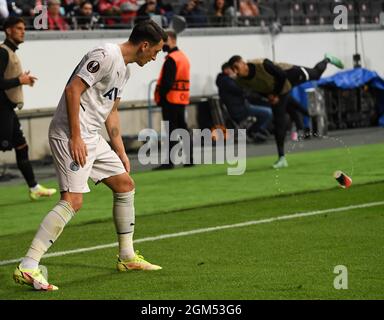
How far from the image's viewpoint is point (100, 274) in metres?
8.79

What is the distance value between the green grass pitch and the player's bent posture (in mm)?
385

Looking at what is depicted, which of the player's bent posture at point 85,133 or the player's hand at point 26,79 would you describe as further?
the player's hand at point 26,79

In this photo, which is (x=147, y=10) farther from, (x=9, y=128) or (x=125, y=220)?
(x=125, y=220)

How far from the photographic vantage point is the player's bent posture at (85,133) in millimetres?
8109

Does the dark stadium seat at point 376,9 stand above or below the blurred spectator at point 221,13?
below

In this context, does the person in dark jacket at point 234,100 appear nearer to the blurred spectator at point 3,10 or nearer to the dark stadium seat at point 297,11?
the blurred spectator at point 3,10

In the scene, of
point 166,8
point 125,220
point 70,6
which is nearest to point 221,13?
point 166,8

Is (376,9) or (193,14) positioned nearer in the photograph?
(193,14)

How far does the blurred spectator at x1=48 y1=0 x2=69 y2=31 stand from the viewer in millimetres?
21969

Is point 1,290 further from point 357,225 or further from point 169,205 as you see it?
point 169,205

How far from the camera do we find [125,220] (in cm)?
887

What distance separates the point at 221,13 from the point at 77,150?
1861 centimetres

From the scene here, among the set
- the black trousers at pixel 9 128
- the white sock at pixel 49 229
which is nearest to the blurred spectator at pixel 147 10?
the black trousers at pixel 9 128
